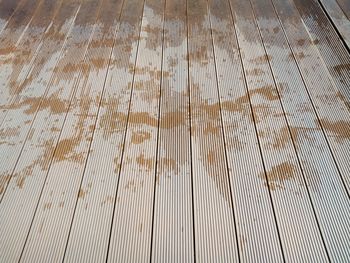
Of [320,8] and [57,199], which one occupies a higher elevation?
[320,8]

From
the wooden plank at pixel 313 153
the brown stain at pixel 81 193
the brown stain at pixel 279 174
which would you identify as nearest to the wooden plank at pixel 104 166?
the brown stain at pixel 81 193

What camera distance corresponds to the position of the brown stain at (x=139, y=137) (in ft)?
3.77

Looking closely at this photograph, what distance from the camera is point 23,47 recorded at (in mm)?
1629

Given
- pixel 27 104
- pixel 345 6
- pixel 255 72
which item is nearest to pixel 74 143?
pixel 27 104

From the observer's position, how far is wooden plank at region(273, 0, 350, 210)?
1.07 m

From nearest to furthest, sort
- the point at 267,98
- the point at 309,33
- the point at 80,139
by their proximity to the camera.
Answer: the point at 80,139 < the point at 267,98 < the point at 309,33

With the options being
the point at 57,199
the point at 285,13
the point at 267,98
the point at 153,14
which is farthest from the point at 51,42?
the point at 285,13

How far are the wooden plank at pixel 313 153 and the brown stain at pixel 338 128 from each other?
0.03 metres

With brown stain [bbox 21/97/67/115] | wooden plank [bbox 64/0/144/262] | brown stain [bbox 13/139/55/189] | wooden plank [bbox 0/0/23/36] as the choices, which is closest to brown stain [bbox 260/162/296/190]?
wooden plank [bbox 64/0/144/262]

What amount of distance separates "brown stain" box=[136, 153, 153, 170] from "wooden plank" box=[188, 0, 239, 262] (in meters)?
0.14

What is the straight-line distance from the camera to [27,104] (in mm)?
1320

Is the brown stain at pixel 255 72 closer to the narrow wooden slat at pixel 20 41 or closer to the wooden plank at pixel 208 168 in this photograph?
the wooden plank at pixel 208 168

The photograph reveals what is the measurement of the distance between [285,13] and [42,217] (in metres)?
1.54

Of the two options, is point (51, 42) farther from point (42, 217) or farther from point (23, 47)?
point (42, 217)
